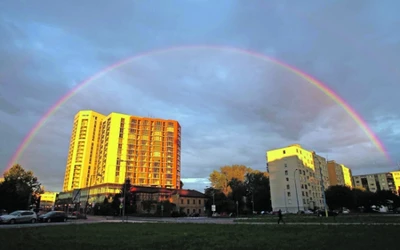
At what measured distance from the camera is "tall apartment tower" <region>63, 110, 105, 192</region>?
162125 millimetres

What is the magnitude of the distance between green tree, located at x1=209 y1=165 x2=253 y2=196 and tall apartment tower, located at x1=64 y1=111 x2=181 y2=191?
4033 centimetres

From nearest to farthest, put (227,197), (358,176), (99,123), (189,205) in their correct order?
(227,197)
(189,205)
(99,123)
(358,176)

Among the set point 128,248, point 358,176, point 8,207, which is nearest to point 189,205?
point 8,207

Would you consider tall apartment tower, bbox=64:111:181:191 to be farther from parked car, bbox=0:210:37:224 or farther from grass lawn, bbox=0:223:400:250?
grass lawn, bbox=0:223:400:250

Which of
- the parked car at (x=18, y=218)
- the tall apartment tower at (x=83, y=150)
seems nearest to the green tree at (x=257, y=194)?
the parked car at (x=18, y=218)

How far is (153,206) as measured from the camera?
92.7 meters

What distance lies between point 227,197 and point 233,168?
18.2m

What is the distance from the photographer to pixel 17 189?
220 feet

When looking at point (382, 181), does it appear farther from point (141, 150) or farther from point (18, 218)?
point (18, 218)

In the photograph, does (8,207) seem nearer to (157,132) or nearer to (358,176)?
(157,132)

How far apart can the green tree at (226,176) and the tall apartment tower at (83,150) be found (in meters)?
82.7

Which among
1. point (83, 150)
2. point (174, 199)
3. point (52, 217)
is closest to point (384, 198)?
point (174, 199)

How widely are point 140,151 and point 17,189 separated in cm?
7896

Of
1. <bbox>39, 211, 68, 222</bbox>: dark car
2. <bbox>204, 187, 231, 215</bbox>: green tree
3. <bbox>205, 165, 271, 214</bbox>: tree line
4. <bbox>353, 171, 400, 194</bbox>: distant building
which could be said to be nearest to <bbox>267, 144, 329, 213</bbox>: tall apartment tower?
<bbox>205, 165, 271, 214</bbox>: tree line
